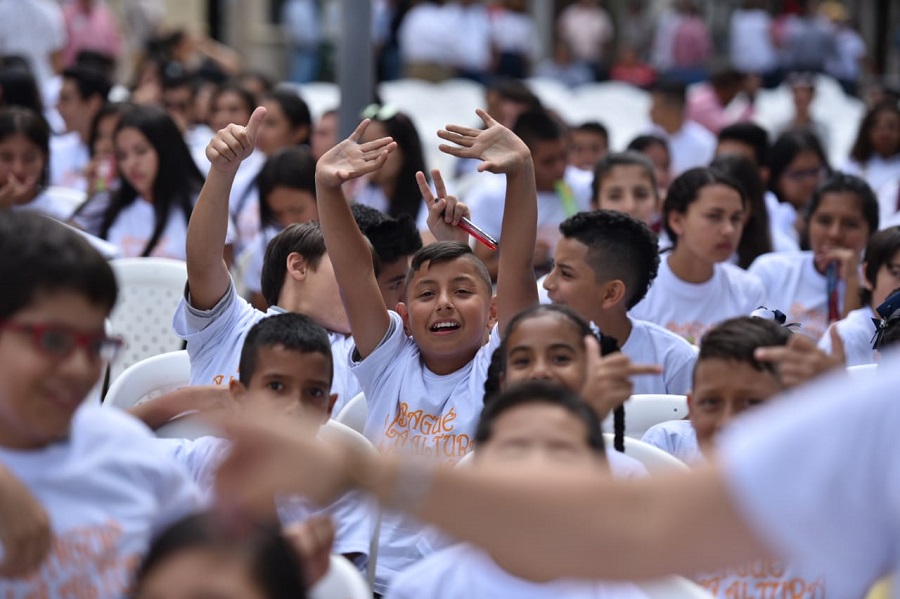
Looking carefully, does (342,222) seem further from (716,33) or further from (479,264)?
(716,33)

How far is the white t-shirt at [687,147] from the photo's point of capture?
9062mm

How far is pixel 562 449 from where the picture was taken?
2.02 metres

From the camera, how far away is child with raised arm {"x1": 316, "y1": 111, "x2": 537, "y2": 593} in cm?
322

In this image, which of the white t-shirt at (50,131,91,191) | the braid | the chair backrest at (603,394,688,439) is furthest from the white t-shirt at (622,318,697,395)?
the white t-shirt at (50,131,91,191)

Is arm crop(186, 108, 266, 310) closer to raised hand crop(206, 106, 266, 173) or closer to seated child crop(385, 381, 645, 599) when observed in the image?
raised hand crop(206, 106, 266, 173)

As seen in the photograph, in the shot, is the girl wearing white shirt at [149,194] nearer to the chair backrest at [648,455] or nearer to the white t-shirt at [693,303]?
the white t-shirt at [693,303]

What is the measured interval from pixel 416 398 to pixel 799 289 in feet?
7.34

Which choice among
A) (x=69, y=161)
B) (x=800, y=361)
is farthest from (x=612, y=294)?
(x=69, y=161)

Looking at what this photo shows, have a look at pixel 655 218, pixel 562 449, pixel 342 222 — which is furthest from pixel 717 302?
pixel 562 449

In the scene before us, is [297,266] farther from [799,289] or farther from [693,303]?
[799,289]

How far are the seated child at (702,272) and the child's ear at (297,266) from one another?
139cm

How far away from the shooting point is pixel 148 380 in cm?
353

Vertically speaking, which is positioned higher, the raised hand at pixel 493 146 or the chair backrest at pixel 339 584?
the raised hand at pixel 493 146

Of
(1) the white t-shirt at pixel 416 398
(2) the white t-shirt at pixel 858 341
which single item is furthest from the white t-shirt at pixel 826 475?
(2) the white t-shirt at pixel 858 341
